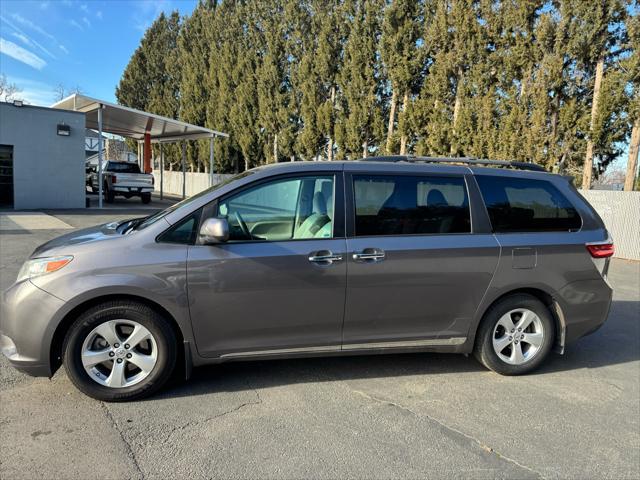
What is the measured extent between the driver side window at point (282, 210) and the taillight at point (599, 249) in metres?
2.38

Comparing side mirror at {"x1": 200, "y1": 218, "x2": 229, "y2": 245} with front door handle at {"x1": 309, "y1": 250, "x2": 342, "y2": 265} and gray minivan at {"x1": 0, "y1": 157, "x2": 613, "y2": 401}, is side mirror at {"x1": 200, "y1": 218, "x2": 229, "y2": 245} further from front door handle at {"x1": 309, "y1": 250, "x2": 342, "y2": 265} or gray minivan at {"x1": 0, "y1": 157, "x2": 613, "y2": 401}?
front door handle at {"x1": 309, "y1": 250, "x2": 342, "y2": 265}

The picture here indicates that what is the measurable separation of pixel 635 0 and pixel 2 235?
15.8 meters

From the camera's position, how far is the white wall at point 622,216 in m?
11.1

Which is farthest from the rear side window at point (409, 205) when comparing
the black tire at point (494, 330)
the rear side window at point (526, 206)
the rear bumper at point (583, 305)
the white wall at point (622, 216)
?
the white wall at point (622, 216)

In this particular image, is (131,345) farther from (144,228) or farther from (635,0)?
(635,0)

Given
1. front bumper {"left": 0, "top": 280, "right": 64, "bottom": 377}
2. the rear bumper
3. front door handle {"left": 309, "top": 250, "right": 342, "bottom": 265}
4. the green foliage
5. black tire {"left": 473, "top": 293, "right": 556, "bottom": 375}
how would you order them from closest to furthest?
front bumper {"left": 0, "top": 280, "right": 64, "bottom": 377} → front door handle {"left": 309, "top": 250, "right": 342, "bottom": 265} → black tire {"left": 473, "top": 293, "right": 556, "bottom": 375} → the rear bumper → the green foliage

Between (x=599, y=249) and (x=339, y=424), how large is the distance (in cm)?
281

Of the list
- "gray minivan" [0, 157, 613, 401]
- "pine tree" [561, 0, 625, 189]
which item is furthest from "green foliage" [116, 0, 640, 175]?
"gray minivan" [0, 157, 613, 401]

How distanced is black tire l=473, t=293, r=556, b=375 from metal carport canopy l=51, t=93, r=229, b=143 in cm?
1802

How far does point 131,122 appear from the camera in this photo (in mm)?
23297

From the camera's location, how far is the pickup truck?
72.8 ft

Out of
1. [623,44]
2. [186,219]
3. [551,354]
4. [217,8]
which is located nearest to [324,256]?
[186,219]

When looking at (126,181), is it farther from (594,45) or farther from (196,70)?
(594,45)

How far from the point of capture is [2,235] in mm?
10820
